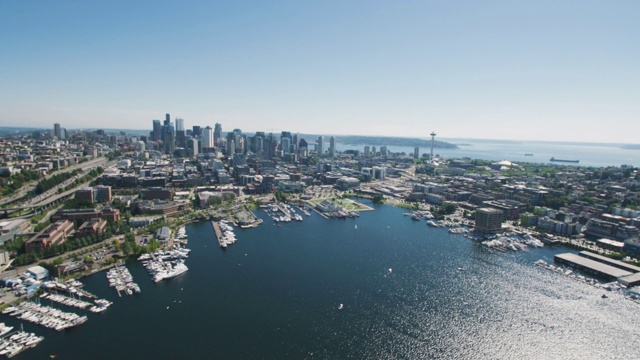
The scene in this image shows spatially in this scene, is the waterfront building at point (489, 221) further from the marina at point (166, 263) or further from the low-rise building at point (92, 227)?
the low-rise building at point (92, 227)

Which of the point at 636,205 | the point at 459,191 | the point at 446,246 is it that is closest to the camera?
the point at 446,246

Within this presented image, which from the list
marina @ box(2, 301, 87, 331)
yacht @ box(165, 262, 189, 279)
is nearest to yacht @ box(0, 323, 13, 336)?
marina @ box(2, 301, 87, 331)

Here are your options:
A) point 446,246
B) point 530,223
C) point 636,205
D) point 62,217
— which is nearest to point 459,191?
point 530,223

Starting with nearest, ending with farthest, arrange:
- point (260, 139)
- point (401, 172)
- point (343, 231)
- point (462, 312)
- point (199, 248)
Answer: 1. point (462, 312)
2. point (199, 248)
3. point (343, 231)
4. point (401, 172)
5. point (260, 139)

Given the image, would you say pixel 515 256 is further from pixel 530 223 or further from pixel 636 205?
pixel 636 205

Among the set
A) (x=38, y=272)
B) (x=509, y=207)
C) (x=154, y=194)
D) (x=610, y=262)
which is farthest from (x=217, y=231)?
(x=509, y=207)

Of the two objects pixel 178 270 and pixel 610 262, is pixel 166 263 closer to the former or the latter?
pixel 178 270

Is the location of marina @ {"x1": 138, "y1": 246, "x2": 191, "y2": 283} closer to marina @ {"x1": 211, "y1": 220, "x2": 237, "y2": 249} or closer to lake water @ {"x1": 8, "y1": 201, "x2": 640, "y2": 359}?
lake water @ {"x1": 8, "y1": 201, "x2": 640, "y2": 359}
